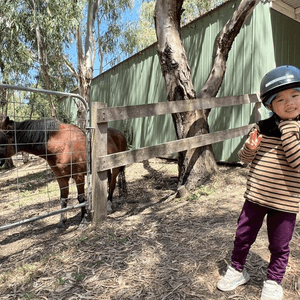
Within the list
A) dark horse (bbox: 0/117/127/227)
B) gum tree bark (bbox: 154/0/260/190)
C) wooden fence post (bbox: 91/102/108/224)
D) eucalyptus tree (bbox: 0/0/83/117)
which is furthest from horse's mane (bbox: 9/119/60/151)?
eucalyptus tree (bbox: 0/0/83/117)

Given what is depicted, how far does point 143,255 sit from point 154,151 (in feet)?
5.07

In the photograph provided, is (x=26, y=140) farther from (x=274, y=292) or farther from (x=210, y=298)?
(x=274, y=292)

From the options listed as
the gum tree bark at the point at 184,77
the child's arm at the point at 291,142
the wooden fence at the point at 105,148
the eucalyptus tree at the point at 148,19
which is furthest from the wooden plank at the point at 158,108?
the eucalyptus tree at the point at 148,19

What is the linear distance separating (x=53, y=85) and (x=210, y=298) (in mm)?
18170

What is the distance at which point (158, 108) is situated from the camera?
11.9ft

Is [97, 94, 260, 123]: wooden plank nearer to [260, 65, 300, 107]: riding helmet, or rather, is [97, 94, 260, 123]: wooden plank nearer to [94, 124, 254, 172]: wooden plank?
[94, 124, 254, 172]: wooden plank

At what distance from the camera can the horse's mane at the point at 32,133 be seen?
3.47 meters

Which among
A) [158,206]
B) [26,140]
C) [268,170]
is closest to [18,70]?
[26,140]

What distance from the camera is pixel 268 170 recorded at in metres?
1.73

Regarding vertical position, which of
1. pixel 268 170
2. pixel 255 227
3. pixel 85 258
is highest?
pixel 268 170

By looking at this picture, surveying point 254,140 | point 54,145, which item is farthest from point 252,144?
point 54,145

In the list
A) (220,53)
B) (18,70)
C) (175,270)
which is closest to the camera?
(175,270)

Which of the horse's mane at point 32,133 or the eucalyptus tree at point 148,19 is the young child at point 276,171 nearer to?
the horse's mane at point 32,133

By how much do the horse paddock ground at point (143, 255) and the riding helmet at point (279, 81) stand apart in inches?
54.4
